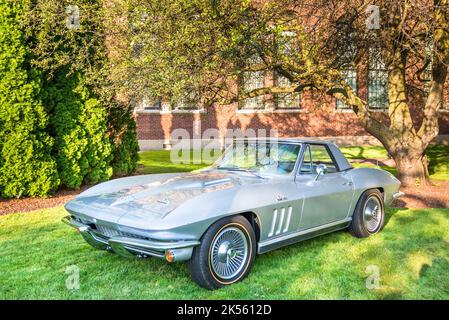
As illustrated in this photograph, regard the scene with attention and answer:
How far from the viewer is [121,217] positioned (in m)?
3.74

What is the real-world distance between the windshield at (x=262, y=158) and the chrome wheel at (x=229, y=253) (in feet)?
3.84

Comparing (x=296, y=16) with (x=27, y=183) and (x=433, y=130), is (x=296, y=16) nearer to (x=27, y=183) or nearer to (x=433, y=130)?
(x=433, y=130)

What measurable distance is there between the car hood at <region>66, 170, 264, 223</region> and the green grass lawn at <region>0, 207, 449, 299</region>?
0.73 m

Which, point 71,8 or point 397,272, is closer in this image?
point 397,272

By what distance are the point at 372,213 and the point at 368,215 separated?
106 millimetres

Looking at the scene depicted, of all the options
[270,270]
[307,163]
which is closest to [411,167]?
[307,163]

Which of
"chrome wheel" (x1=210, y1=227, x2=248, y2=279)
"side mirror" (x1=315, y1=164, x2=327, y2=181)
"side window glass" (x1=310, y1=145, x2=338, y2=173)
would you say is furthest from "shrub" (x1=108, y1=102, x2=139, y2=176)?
"chrome wheel" (x1=210, y1=227, x2=248, y2=279)

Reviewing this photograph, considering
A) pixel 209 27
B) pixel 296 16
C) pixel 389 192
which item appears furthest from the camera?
pixel 296 16

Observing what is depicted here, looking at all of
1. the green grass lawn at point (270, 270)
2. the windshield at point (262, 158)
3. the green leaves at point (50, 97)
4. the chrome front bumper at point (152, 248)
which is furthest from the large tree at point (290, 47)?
the chrome front bumper at point (152, 248)

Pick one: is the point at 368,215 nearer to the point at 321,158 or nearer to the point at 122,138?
the point at 321,158

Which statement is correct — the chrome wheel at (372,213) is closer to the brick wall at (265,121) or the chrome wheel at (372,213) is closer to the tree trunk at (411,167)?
the tree trunk at (411,167)

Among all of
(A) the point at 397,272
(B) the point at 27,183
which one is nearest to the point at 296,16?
(A) the point at 397,272

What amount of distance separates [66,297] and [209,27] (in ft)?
16.6

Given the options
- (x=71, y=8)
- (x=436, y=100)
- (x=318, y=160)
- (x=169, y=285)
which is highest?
(x=71, y=8)
